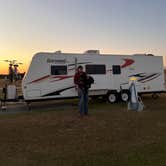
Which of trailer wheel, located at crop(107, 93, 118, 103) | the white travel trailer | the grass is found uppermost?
the white travel trailer

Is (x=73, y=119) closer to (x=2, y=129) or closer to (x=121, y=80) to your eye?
(x=2, y=129)

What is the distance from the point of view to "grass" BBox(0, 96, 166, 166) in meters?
5.17

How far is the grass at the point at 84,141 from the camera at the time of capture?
17.0 feet

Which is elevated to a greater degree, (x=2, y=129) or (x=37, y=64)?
(x=37, y=64)

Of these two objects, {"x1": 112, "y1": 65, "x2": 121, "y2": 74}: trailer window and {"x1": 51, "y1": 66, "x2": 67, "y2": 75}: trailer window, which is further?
{"x1": 112, "y1": 65, "x2": 121, "y2": 74}: trailer window

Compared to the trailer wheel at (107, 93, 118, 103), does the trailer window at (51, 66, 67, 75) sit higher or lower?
higher

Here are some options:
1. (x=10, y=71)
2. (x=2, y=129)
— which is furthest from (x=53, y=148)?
(x=10, y=71)

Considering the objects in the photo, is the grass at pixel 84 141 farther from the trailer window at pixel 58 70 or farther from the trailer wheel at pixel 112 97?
the trailer wheel at pixel 112 97

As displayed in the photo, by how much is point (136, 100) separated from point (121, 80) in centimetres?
354

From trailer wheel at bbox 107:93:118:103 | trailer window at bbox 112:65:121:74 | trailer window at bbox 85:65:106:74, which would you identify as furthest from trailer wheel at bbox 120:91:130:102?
trailer window at bbox 85:65:106:74

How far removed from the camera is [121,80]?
15188 millimetres

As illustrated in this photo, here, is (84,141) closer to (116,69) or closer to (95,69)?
(95,69)

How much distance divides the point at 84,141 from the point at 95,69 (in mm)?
8357

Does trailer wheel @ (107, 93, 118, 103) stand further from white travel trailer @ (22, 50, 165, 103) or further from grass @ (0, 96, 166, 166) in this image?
grass @ (0, 96, 166, 166)
